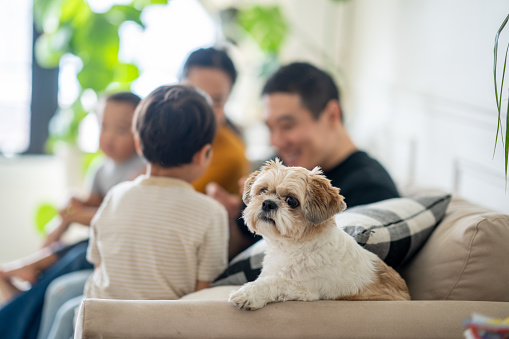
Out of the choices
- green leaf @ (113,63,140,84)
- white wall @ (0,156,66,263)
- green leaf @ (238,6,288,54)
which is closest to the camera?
green leaf @ (113,63,140,84)

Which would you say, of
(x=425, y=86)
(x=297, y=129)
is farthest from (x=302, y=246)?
(x=425, y=86)

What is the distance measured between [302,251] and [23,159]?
3548mm

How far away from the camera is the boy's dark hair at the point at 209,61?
225 centimetres

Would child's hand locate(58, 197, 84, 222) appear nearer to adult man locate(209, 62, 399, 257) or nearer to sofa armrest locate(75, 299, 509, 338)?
adult man locate(209, 62, 399, 257)

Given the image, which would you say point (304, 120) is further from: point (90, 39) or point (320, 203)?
point (90, 39)

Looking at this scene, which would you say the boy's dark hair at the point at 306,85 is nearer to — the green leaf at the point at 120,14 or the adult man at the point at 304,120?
the adult man at the point at 304,120

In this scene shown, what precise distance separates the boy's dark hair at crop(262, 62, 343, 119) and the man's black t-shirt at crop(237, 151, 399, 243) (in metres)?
0.28

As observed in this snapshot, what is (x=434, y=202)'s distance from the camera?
1.42 metres

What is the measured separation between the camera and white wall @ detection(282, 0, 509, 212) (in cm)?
A: 170

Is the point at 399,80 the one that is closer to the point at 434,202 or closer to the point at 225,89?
the point at 225,89

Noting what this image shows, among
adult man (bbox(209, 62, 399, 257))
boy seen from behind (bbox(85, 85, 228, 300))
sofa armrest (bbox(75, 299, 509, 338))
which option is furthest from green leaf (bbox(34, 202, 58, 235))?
sofa armrest (bbox(75, 299, 509, 338))

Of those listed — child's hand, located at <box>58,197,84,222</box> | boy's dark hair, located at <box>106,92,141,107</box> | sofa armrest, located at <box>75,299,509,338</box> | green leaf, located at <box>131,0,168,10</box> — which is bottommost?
child's hand, located at <box>58,197,84,222</box>

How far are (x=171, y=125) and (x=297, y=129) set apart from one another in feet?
2.29

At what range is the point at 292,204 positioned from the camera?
106 cm
